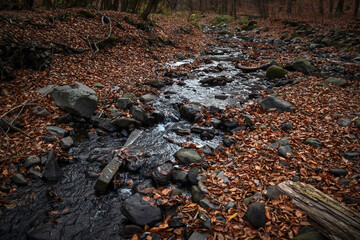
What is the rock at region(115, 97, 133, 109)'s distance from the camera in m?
6.93

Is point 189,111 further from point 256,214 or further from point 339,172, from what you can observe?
point 339,172

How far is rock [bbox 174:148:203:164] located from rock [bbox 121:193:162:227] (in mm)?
1550

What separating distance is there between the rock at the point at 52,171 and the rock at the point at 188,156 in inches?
110

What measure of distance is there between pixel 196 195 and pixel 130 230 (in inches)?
54.4

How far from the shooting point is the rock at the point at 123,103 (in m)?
6.93

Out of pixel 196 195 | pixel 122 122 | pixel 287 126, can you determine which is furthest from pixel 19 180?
A: pixel 287 126

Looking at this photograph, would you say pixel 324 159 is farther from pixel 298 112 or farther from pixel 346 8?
pixel 346 8

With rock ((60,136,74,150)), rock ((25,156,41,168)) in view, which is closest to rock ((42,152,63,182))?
rock ((25,156,41,168))

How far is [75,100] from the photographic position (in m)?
5.92

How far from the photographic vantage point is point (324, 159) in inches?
165

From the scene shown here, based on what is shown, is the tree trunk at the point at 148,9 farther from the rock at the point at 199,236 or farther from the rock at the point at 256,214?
the rock at the point at 199,236

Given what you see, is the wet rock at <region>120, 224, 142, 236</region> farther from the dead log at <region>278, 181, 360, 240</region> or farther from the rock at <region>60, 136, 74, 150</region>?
the rock at <region>60, 136, 74, 150</region>

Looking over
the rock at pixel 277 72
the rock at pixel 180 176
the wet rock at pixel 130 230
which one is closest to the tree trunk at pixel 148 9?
the rock at pixel 277 72

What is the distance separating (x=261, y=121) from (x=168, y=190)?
155 inches
